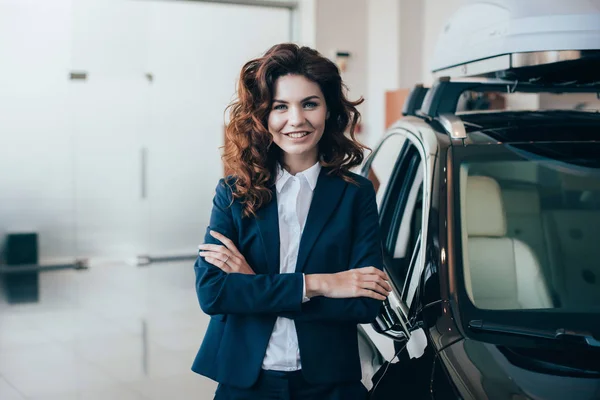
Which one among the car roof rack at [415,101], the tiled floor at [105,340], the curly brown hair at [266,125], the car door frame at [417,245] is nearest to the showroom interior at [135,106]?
the tiled floor at [105,340]

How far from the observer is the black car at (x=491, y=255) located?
73.3 inches

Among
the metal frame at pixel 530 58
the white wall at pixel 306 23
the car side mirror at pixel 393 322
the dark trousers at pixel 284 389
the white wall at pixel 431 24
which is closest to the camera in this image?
the dark trousers at pixel 284 389

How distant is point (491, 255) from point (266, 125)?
827mm

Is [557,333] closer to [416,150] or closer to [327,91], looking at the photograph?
[327,91]

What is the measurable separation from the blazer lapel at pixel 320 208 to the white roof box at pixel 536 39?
0.93 metres

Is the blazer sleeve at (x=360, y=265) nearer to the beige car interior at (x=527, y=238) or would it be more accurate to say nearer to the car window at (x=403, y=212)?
the beige car interior at (x=527, y=238)

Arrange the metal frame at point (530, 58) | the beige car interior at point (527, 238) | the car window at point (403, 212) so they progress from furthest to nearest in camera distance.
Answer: the car window at point (403, 212) < the metal frame at point (530, 58) < the beige car interior at point (527, 238)

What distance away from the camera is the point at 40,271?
8.73 m

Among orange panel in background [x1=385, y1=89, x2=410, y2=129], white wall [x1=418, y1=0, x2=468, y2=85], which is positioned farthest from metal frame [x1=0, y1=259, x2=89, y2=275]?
white wall [x1=418, y1=0, x2=468, y2=85]

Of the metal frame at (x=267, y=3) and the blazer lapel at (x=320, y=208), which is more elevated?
the metal frame at (x=267, y=3)

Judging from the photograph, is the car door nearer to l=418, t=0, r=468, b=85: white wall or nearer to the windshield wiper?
the windshield wiper

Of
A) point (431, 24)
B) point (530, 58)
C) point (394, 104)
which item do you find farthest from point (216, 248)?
point (431, 24)

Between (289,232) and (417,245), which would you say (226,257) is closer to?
(289,232)

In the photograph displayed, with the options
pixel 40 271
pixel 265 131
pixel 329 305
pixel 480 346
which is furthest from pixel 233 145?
pixel 40 271
